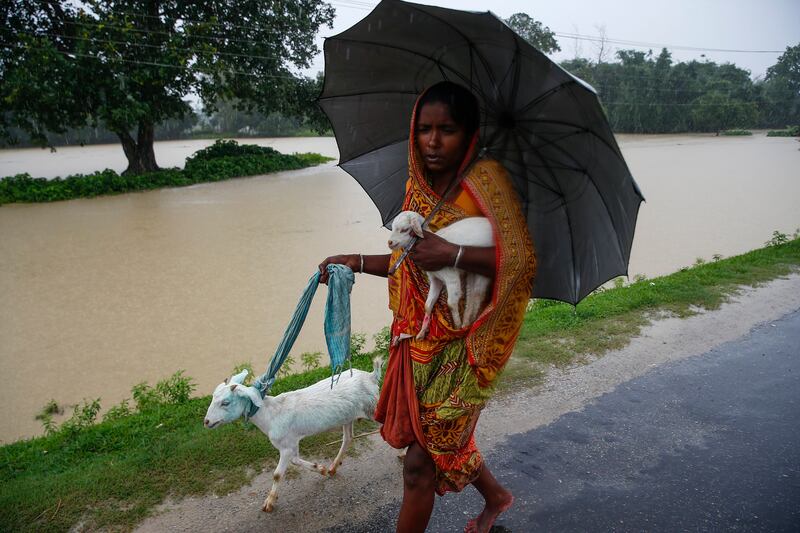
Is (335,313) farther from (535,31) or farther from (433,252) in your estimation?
(535,31)

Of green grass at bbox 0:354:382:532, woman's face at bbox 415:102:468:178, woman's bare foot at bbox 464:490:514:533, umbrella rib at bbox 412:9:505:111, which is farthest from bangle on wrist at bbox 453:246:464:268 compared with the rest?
green grass at bbox 0:354:382:532

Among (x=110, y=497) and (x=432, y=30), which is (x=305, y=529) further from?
(x=432, y=30)

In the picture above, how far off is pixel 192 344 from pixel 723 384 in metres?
4.46

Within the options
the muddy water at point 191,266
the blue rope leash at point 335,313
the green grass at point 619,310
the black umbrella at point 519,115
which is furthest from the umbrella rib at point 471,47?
the muddy water at point 191,266

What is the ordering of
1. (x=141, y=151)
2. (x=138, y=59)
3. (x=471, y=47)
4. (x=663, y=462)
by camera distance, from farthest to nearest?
(x=141, y=151), (x=138, y=59), (x=663, y=462), (x=471, y=47)

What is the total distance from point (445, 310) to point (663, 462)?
1713 millimetres

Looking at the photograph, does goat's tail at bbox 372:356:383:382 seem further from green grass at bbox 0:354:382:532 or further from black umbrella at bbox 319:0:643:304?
black umbrella at bbox 319:0:643:304

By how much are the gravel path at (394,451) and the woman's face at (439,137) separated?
1.52 m

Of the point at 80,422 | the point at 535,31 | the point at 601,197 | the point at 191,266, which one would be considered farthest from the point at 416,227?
the point at 535,31

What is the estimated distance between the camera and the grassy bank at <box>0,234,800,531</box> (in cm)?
228

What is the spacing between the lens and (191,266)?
314 inches

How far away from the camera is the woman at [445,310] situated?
1.56 metres

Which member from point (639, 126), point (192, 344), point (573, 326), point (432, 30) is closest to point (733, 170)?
point (573, 326)

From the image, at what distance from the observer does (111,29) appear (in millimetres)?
13820
